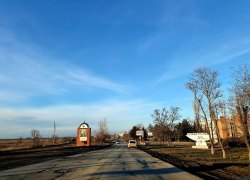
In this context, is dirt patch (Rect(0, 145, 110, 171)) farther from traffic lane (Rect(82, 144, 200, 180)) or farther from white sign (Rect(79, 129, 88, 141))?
white sign (Rect(79, 129, 88, 141))

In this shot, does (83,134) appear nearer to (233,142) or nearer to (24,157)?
(24,157)

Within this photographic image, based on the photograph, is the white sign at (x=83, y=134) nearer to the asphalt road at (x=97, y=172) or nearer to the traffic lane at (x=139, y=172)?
the asphalt road at (x=97, y=172)

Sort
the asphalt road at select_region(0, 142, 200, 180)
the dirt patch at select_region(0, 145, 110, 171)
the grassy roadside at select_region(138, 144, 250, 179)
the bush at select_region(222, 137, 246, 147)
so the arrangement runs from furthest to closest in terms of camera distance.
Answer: the bush at select_region(222, 137, 246, 147)
the dirt patch at select_region(0, 145, 110, 171)
the grassy roadside at select_region(138, 144, 250, 179)
the asphalt road at select_region(0, 142, 200, 180)

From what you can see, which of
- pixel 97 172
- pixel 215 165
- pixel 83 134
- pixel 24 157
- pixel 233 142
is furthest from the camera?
pixel 83 134

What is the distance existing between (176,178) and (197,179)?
94cm

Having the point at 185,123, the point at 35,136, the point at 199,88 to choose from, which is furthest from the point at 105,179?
the point at 185,123

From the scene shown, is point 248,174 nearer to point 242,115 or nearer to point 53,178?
point 242,115

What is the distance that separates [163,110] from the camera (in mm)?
48781


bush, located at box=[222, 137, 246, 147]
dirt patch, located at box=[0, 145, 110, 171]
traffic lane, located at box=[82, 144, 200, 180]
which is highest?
traffic lane, located at box=[82, 144, 200, 180]

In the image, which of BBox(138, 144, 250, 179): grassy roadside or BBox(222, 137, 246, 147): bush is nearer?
BBox(138, 144, 250, 179): grassy roadside

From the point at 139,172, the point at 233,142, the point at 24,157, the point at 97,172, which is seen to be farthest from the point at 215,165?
the point at 233,142

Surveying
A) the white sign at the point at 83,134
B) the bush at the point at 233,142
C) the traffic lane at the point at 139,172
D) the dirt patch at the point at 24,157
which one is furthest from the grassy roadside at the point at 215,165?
the white sign at the point at 83,134

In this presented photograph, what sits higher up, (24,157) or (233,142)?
(24,157)

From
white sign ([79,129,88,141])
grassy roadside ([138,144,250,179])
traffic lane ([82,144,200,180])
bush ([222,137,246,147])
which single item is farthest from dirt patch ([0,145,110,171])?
bush ([222,137,246,147])
